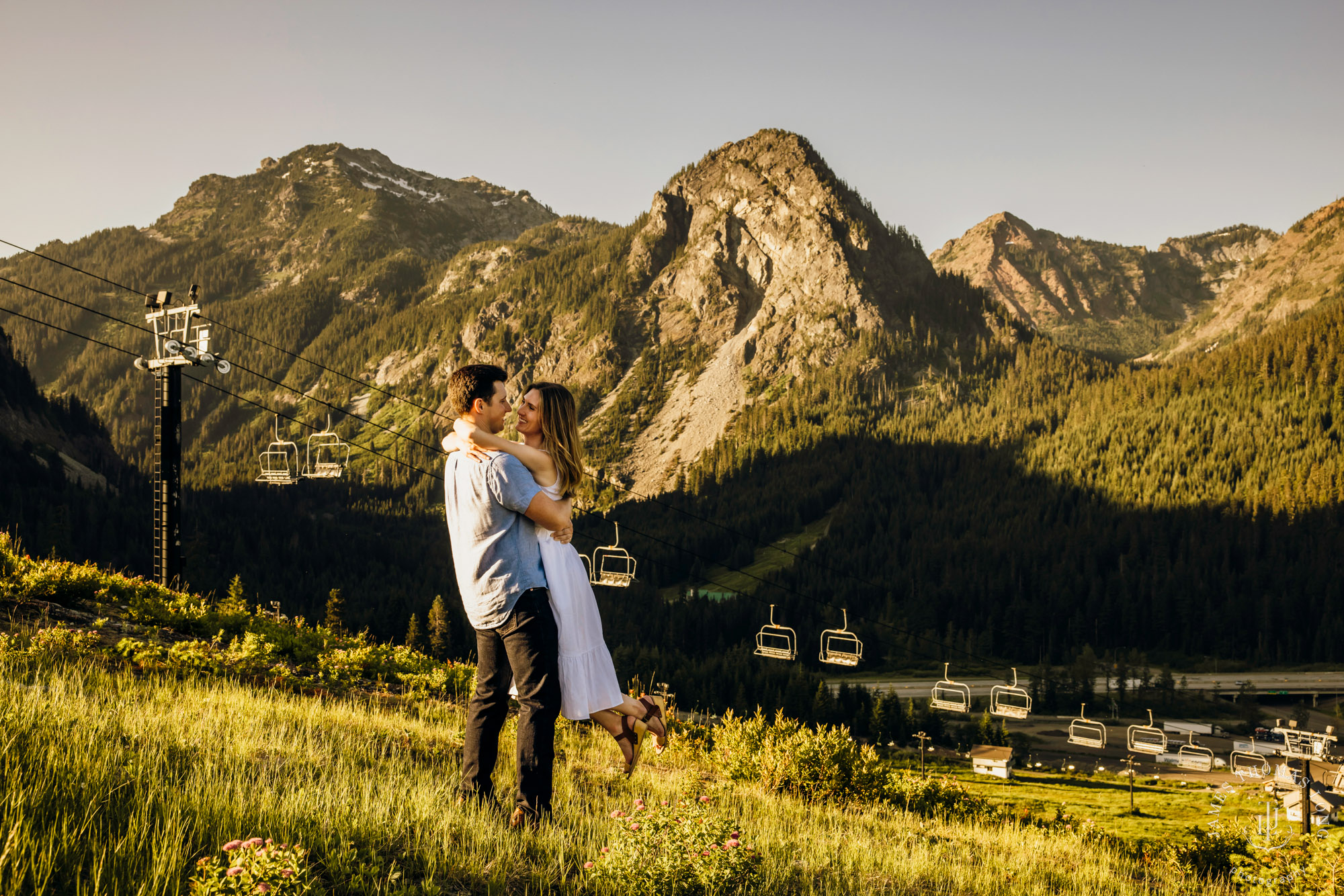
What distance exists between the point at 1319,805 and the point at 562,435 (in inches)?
2218

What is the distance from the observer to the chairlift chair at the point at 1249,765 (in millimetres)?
58422

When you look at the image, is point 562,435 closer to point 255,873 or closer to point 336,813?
point 336,813

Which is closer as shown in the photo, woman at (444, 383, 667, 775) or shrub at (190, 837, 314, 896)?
shrub at (190, 837, 314, 896)

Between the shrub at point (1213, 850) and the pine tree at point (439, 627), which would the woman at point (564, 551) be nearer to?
the shrub at point (1213, 850)

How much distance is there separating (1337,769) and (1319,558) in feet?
327

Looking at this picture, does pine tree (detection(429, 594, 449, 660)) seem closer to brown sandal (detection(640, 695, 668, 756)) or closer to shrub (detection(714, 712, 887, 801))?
shrub (detection(714, 712, 887, 801))

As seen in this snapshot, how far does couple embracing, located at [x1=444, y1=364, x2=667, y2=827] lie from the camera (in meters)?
5.03

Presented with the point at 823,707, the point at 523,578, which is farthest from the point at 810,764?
the point at 823,707

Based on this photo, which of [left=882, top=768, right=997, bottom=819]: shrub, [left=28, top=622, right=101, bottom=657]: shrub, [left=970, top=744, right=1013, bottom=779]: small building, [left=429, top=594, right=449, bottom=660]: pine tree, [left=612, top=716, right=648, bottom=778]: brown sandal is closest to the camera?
[left=612, top=716, right=648, bottom=778]: brown sandal

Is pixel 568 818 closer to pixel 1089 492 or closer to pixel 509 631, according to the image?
pixel 509 631

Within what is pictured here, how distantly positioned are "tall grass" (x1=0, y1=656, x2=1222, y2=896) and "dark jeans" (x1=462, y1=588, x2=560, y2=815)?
26cm

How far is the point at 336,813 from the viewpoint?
464 centimetres

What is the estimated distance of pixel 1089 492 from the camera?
16638cm

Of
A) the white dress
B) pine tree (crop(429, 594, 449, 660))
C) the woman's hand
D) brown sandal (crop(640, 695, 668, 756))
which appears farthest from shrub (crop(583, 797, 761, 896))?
pine tree (crop(429, 594, 449, 660))
